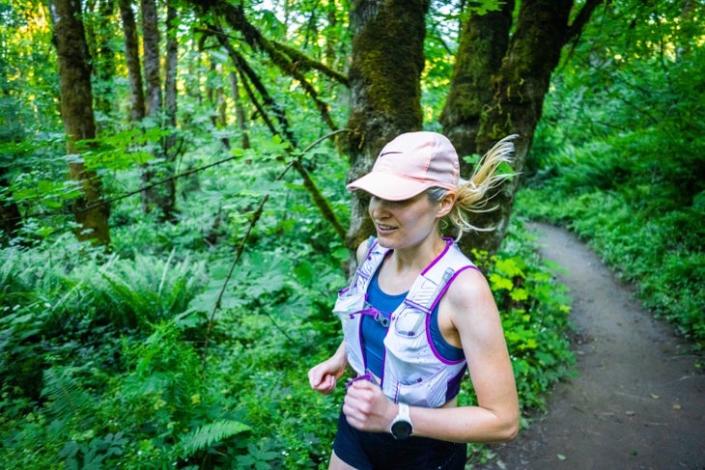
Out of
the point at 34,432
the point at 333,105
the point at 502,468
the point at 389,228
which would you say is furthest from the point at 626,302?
the point at 34,432

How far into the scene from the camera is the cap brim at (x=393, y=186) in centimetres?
156

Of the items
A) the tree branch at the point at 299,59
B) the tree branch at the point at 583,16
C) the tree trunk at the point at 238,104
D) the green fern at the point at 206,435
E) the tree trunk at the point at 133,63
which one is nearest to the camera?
the green fern at the point at 206,435

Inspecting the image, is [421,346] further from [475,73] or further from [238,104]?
[238,104]

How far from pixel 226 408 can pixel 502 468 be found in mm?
2776

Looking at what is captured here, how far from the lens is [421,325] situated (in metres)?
1.58

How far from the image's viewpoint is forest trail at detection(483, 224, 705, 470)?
4.30 metres

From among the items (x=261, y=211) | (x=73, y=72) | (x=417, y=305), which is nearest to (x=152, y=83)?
(x=73, y=72)

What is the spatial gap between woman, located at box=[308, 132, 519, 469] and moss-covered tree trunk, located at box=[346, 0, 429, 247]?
1.10 m

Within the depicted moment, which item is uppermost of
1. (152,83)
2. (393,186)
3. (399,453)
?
(152,83)

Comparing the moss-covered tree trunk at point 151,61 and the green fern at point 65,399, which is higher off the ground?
the moss-covered tree trunk at point 151,61

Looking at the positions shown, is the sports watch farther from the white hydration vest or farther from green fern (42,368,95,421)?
green fern (42,368,95,421)

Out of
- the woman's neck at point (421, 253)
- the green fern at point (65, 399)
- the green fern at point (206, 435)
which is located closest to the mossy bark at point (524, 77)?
the woman's neck at point (421, 253)

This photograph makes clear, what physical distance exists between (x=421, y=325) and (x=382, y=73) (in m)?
1.93

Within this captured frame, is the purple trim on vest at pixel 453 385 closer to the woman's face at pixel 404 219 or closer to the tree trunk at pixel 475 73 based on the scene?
the woman's face at pixel 404 219
